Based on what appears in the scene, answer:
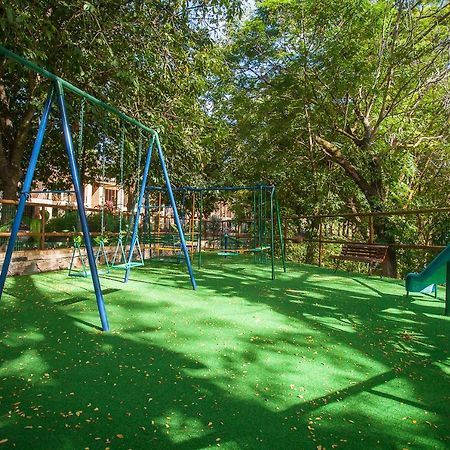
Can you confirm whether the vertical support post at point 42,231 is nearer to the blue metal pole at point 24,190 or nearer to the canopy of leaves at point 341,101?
the blue metal pole at point 24,190

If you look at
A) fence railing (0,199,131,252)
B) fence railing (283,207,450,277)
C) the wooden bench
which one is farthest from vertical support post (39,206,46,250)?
fence railing (283,207,450,277)

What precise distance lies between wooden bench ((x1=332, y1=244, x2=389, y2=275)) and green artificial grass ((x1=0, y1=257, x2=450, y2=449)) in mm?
2518

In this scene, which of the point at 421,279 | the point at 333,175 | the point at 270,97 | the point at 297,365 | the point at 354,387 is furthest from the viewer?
the point at 333,175

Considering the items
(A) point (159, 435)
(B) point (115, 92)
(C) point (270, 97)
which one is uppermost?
(C) point (270, 97)

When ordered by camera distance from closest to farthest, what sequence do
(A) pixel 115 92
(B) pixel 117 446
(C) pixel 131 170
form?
(B) pixel 117 446
(A) pixel 115 92
(C) pixel 131 170

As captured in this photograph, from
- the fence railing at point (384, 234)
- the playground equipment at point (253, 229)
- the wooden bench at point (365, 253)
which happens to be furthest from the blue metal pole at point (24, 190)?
the wooden bench at point (365, 253)

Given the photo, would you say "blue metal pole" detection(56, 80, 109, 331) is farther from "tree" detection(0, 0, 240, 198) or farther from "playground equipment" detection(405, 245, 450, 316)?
"playground equipment" detection(405, 245, 450, 316)

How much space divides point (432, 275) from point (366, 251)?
21.2 feet

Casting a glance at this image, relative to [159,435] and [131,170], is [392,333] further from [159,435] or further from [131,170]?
[131,170]

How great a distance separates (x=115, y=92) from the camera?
25.4ft

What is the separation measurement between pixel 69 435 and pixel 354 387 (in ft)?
5.66

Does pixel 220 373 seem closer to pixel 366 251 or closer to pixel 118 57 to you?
pixel 366 251

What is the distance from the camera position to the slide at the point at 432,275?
1.63 meters

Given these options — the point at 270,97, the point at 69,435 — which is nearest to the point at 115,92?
the point at 270,97
